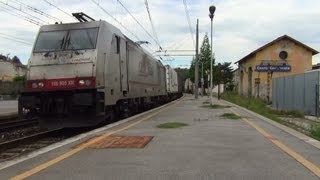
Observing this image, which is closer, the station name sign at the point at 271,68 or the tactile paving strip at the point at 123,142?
the tactile paving strip at the point at 123,142

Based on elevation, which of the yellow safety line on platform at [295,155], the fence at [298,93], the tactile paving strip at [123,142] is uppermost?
A: the fence at [298,93]

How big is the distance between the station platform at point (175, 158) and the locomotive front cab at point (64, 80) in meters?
2.58

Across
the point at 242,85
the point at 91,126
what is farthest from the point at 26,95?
the point at 242,85

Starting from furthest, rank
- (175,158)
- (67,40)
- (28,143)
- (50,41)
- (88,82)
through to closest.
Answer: (50,41), (67,40), (88,82), (28,143), (175,158)

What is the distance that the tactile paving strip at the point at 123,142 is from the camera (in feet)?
38.2

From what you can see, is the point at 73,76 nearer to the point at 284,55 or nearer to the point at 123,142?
the point at 123,142

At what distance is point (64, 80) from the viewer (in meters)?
17.2

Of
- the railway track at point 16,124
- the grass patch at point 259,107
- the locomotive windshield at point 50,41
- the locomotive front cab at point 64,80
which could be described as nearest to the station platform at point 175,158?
the locomotive front cab at point 64,80

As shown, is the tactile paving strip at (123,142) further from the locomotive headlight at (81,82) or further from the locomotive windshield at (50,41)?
the locomotive windshield at (50,41)

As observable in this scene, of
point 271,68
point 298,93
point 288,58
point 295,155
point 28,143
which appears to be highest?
point 288,58

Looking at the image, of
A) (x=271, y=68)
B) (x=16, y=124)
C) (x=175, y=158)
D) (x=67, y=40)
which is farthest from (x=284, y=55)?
(x=175, y=158)

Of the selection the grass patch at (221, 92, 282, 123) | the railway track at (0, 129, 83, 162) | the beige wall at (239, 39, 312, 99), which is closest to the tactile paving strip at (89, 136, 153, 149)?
the railway track at (0, 129, 83, 162)

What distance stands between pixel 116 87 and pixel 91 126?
89.6 inches

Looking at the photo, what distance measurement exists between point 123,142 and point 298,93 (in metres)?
21.2
